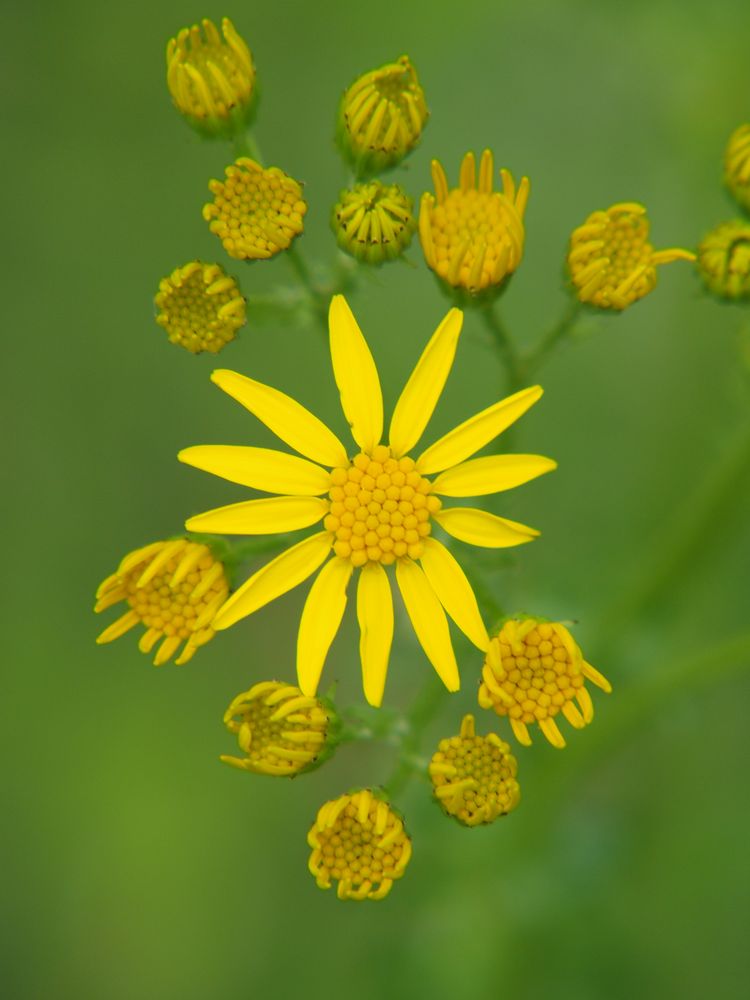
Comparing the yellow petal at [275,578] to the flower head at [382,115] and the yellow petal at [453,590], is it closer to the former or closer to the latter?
the yellow petal at [453,590]

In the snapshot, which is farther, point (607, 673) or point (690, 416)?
point (690, 416)

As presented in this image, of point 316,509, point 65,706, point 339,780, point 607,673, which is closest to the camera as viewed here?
point 316,509

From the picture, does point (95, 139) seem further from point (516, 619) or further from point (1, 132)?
point (516, 619)

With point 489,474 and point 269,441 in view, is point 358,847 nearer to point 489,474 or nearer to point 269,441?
point 489,474

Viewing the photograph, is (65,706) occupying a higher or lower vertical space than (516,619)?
lower

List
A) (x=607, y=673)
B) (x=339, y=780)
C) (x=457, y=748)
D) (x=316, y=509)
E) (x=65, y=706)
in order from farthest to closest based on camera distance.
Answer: (x=339, y=780) < (x=65, y=706) < (x=607, y=673) < (x=316, y=509) < (x=457, y=748)

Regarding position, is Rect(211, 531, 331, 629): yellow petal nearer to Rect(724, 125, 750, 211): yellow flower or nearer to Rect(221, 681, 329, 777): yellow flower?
Rect(221, 681, 329, 777): yellow flower

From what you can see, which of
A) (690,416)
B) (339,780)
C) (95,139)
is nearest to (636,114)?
(690,416)
